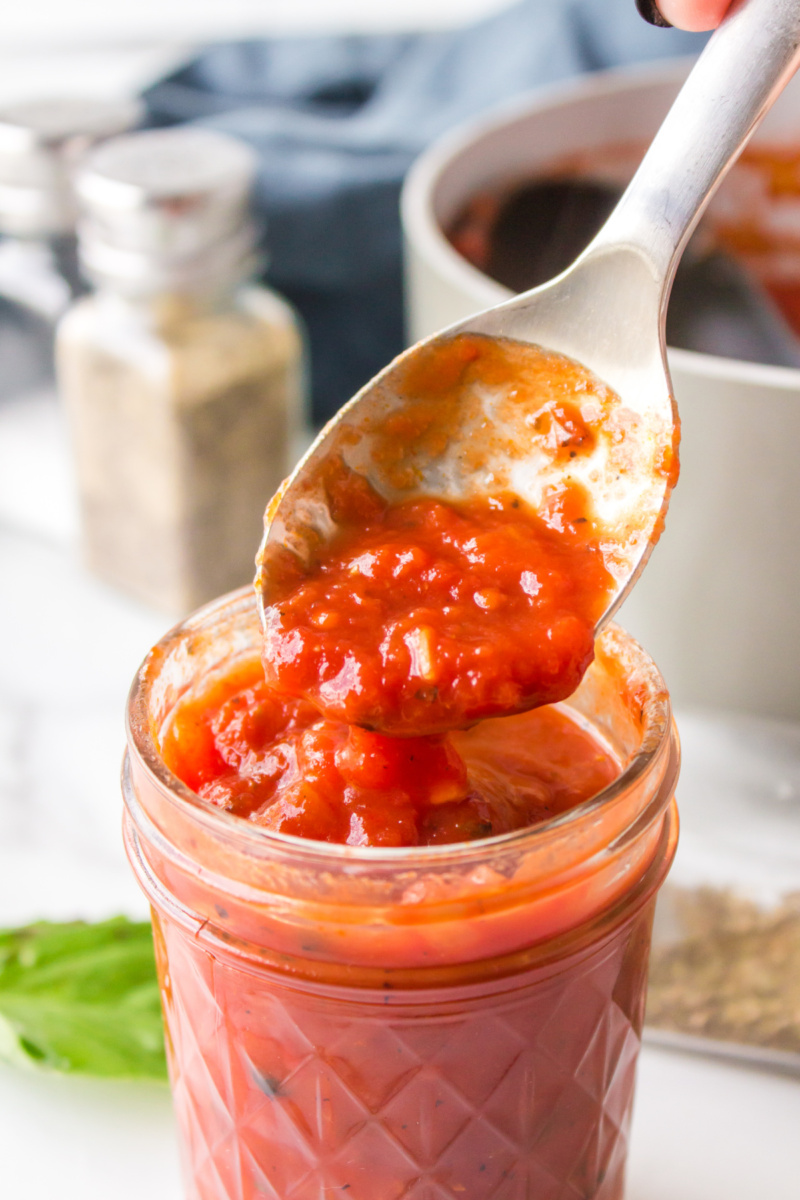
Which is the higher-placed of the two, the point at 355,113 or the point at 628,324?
the point at 628,324

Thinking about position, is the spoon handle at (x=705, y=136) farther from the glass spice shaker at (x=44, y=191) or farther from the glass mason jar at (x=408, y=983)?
the glass spice shaker at (x=44, y=191)

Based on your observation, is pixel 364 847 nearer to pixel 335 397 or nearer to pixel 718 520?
pixel 718 520

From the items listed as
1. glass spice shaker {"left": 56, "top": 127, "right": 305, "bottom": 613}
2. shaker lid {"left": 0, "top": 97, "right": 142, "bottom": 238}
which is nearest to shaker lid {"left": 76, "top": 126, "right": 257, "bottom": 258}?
glass spice shaker {"left": 56, "top": 127, "right": 305, "bottom": 613}

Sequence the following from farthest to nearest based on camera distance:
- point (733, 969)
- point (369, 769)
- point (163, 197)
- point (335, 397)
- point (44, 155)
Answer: point (335, 397) < point (44, 155) < point (163, 197) < point (733, 969) < point (369, 769)

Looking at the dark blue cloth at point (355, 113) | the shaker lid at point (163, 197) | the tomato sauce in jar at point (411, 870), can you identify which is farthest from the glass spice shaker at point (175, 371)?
the tomato sauce in jar at point (411, 870)

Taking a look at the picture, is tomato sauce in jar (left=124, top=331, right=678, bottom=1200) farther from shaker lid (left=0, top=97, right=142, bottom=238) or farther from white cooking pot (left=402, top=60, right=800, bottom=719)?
shaker lid (left=0, top=97, right=142, bottom=238)

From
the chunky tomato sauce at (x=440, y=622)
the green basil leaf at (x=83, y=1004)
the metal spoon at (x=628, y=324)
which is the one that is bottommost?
the green basil leaf at (x=83, y=1004)

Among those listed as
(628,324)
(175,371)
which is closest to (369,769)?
(628,324)
